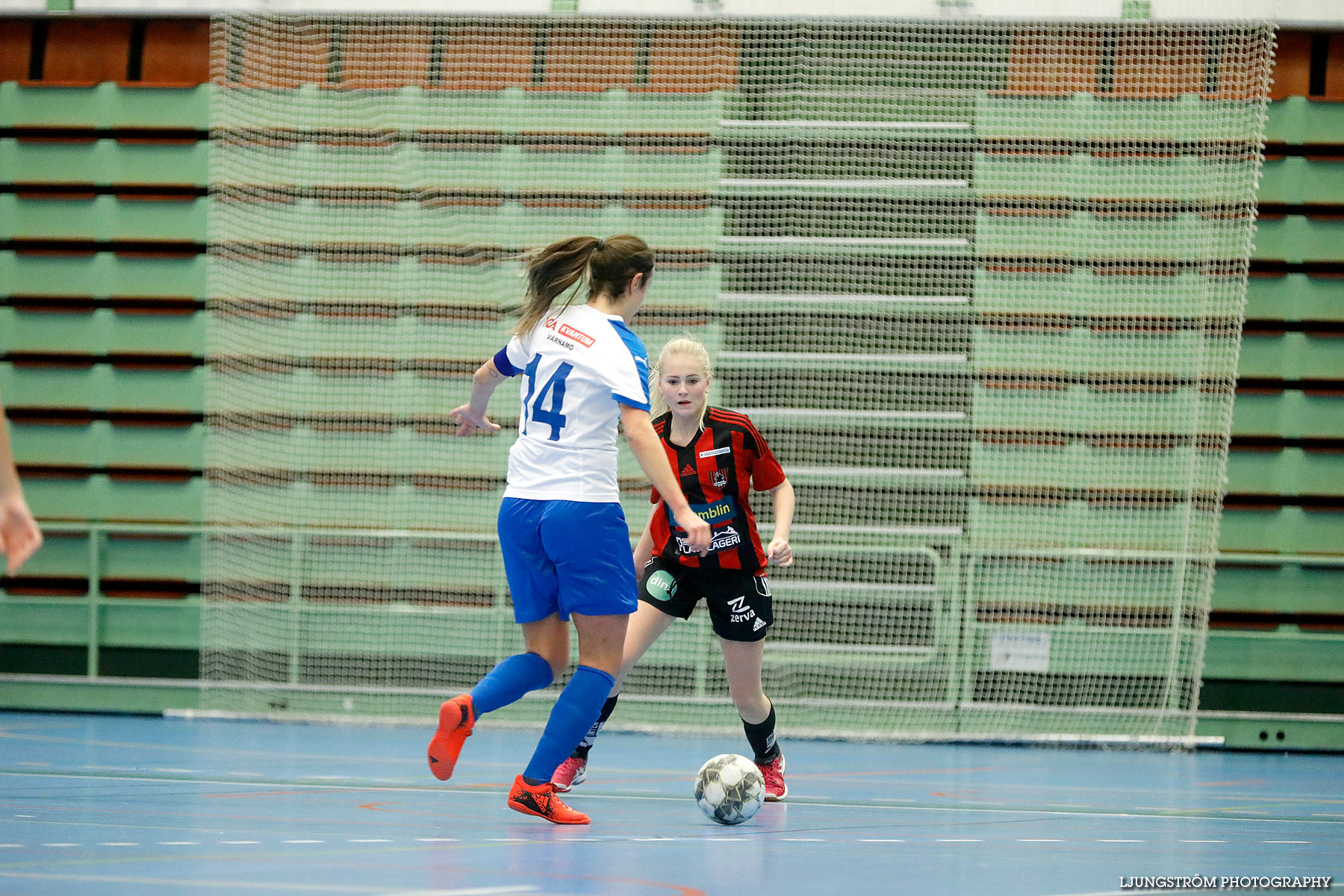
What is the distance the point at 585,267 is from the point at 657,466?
0.69 metres

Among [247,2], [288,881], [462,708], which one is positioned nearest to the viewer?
[288,881]

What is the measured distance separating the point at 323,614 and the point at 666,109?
387cm

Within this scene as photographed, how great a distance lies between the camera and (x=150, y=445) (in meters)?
9.30

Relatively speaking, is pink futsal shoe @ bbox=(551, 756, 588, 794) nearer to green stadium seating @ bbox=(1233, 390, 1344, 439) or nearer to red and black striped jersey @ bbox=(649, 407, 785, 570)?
red and black striped jersey @ bbox=(649, 407, 785, 570)

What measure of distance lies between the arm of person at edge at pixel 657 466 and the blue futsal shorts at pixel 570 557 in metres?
0.17

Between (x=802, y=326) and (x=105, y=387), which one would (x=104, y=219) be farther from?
(x=802, y=326)

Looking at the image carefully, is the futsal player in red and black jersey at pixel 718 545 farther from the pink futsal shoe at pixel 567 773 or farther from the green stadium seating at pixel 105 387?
the green stadium seating at pixel 105 387

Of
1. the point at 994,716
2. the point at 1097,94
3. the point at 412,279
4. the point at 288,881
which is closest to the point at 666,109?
the point at 412,279

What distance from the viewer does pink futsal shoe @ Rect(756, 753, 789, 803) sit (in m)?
5.16

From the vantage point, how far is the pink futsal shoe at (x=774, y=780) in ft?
16.9

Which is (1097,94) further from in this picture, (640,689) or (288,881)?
(288,881)

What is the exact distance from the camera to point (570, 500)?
13.4ft

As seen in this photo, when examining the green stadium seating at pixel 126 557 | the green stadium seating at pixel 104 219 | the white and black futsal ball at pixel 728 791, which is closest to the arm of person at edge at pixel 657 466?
the white and black futsal ball at pixel 728 791

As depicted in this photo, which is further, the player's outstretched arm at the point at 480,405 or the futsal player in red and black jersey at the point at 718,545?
the futsal player in red and black jersey at the point at 718,545
